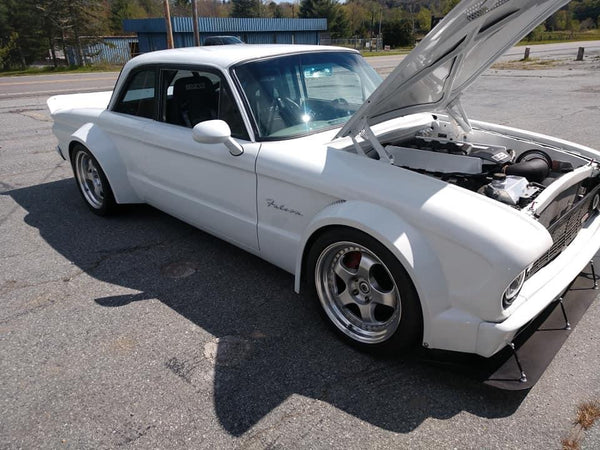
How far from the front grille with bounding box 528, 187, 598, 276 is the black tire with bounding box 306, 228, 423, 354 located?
0.70m

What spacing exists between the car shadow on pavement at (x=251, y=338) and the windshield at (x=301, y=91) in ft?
3.90

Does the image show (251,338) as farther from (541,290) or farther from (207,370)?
(541,290)

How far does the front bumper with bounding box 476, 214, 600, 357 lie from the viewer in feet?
7.09

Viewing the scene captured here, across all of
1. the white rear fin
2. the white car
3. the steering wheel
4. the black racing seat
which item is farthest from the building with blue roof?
the steering wheel

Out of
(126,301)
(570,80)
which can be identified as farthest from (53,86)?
(570,80)

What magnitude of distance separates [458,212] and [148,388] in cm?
188

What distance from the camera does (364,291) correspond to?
2.70 meters

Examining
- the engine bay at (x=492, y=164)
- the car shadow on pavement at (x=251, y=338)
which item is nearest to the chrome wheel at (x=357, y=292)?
the car shadow on pavement at (x=251, y=338)

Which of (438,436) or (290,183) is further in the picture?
(290,183)

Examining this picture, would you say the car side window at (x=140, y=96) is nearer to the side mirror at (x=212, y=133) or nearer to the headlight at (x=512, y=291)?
the side mirror at (x=212, y=133)

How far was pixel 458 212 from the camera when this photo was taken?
222 cm

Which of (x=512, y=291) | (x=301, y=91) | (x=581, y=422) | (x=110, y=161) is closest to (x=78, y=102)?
(x=110, y=161)

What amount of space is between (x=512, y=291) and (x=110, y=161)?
365 centimetres

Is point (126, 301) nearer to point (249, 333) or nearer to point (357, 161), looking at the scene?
point (249, 333)
